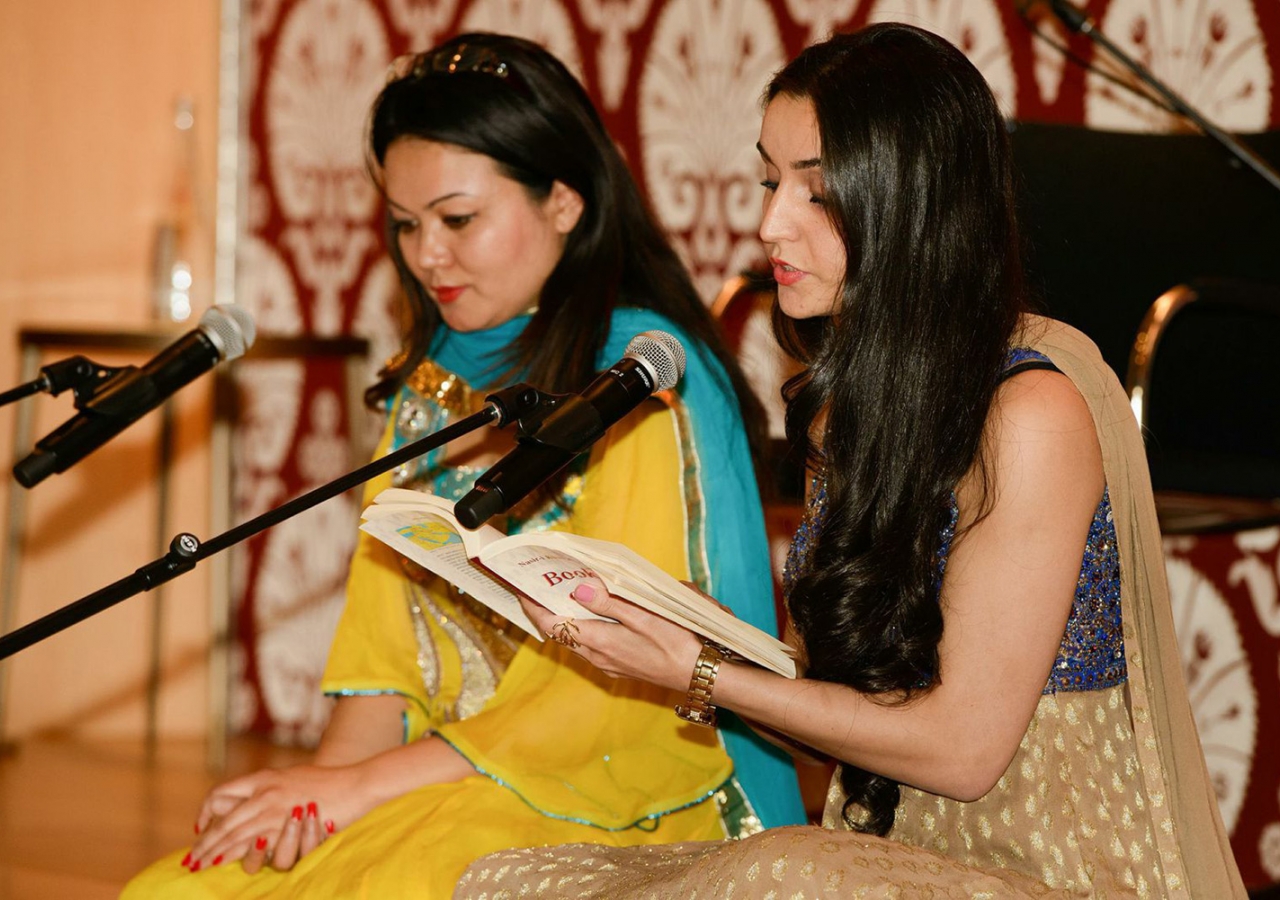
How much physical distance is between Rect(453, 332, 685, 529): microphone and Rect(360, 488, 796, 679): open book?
3.7 inches

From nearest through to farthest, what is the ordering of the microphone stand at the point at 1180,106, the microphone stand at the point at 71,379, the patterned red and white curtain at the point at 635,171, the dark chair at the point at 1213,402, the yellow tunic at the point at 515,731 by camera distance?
the microphone stand at the point at 71,379
the yellow tunic at the point at 515,731
the dark chair at the point at 1213,402
the microphone stand at the point at 1180,106
the patterned red and white curtain at the point at 635,171

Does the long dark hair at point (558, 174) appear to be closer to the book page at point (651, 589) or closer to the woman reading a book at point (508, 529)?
the woman reading a book at point (508, 529)

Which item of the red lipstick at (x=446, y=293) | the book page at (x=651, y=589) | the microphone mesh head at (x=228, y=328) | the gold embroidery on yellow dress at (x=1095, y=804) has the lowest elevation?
the gold embroidery on yellow dress at (x=1095, y=804)

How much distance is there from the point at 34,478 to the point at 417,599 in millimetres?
779

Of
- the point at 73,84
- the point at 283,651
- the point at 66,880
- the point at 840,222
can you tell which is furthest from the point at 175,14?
the point at 840,222

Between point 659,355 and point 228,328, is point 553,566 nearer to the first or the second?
point 659,355

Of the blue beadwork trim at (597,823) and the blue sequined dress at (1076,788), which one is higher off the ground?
the blue sequined dress at (1076,788)

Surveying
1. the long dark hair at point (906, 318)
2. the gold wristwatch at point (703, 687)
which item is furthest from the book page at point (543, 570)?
the long dark hair at point (906, 318)

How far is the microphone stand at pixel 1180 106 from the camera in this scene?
98.7 inches

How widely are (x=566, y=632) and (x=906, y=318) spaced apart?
47 cm

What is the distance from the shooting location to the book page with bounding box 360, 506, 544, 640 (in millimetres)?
1472

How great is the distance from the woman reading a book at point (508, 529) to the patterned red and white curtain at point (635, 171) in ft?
2.92

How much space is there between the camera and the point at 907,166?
144 centimetres

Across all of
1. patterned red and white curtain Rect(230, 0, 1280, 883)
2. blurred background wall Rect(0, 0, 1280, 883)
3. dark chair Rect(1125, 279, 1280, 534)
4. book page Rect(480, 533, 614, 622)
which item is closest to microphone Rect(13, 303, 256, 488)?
book page Rect(480, 533, 614, 622)
